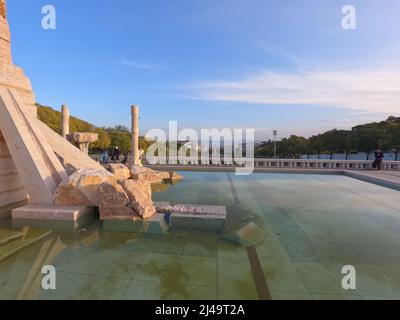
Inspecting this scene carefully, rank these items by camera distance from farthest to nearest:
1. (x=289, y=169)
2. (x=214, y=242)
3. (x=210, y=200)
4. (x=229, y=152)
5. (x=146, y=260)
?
(x=229, y=152) < (x=289, y=169) < (x=210, y=200) < (x=214, y=242) < (x=146, y=260)

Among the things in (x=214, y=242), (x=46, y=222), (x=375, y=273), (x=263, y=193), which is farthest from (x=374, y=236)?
(x=46, y=222)

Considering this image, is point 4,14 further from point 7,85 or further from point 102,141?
point 102,141

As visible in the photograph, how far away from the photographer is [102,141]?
32.1 meters

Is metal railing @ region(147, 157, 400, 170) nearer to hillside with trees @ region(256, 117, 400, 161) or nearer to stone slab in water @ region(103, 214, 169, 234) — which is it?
stone slab in water @ region(103, 214, 169, 234)

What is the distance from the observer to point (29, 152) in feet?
15.6

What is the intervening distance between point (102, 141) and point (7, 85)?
28263mm

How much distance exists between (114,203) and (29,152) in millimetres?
2162

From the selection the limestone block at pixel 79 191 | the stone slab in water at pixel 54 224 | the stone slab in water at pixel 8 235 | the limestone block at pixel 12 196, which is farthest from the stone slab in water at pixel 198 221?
the limestone block at pixel 12 196

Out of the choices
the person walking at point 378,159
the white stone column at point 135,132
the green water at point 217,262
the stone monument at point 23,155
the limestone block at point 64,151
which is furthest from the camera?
the white stone column at point 135,132

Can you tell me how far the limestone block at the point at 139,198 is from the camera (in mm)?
4234

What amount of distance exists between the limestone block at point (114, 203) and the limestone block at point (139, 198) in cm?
9

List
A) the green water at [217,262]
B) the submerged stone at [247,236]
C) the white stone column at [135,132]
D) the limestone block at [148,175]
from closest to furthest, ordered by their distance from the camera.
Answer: the green water at [217,262]
the submerged stone at [247,236]
the limestone block at [148,175]
the white stone column at [135,132]

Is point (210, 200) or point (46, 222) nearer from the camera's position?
point (46, 222)

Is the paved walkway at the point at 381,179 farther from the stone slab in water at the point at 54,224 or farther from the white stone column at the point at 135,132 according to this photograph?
the white stone column at the point at 135,132
